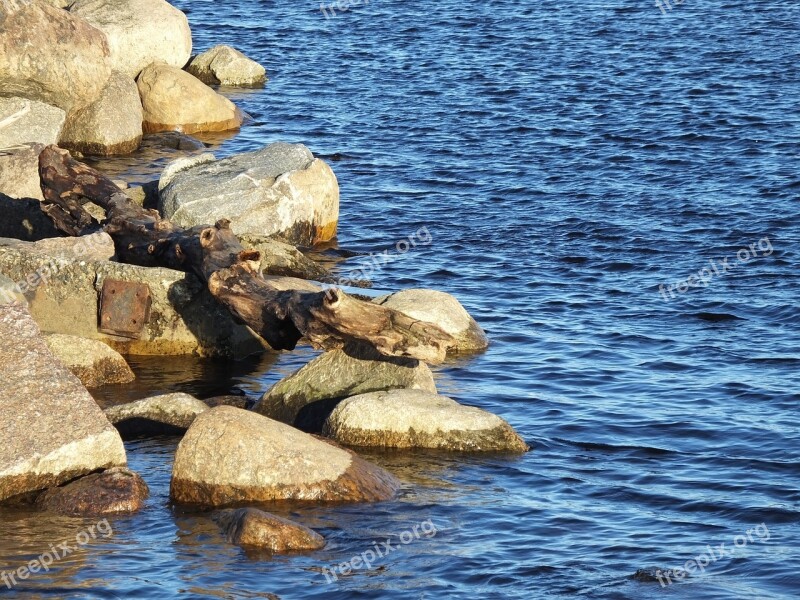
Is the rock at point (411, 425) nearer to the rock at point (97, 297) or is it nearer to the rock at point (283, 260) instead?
the rock at point (97, 297)

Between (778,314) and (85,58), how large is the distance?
37.6ft

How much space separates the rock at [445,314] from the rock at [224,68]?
1444cm

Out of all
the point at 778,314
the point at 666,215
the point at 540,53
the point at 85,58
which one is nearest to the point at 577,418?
the point at 778,314

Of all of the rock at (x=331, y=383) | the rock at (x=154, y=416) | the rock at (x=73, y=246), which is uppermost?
the rock at (x=73, y=246)

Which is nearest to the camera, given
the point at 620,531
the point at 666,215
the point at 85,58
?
the point at 620,531

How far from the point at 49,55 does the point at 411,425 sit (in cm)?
1131

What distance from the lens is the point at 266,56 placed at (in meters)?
30.5

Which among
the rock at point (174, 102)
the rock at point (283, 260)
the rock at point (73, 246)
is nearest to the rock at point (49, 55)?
the rock at point (174, 102)

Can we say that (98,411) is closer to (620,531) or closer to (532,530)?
(532,530)

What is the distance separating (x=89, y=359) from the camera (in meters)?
13.0

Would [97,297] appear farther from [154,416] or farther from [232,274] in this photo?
[154,416]

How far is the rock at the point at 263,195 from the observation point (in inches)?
687

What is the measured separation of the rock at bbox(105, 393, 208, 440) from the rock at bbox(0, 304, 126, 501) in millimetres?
1295

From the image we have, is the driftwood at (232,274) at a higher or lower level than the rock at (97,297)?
higher
